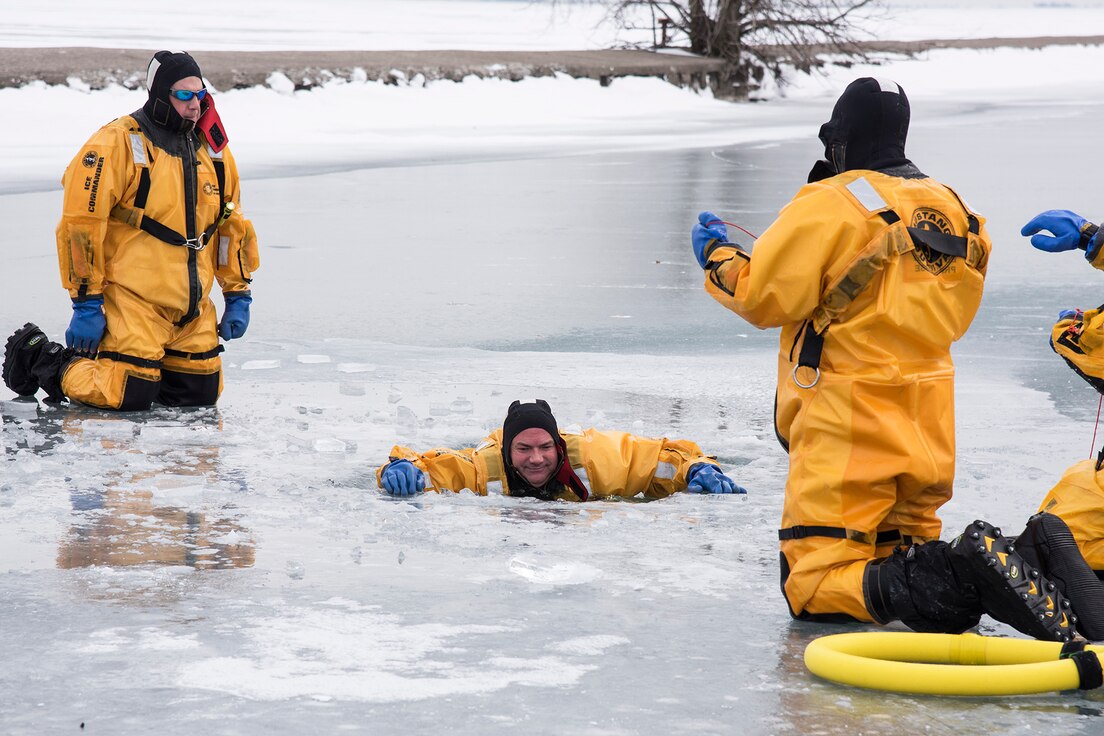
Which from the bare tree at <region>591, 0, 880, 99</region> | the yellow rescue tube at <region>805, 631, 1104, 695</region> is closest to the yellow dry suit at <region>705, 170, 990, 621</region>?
the yellow rescue tube at <region>805, 631, 1104, 695</region>

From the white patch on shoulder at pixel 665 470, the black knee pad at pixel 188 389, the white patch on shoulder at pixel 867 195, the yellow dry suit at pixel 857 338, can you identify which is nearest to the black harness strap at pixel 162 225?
the black knee pad at pixel 188 389

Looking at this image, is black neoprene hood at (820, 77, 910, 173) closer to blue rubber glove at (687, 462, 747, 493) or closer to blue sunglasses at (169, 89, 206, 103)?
blue rubber glove at (687, 462, 747, 493)

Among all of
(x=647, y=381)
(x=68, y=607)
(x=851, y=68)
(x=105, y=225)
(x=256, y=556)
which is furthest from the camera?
(x=851, y=68)

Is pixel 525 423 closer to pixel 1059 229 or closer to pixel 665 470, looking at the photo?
pixel 665 470

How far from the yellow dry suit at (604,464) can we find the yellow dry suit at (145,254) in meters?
1.59

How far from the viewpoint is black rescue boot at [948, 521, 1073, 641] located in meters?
3.20

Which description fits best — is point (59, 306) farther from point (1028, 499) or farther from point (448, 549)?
point (1028, 499)

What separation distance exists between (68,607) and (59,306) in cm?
500

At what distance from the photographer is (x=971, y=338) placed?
7812 mm

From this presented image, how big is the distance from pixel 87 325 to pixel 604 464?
2.40m

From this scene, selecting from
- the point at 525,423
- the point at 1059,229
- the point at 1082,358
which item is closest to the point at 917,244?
the point at 1059,229

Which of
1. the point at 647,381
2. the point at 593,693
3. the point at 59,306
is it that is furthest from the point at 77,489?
the point at 59,306

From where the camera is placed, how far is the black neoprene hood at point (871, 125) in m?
3.59

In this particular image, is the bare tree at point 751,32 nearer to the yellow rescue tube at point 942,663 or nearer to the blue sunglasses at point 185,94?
the blue sunglasses at point 185,94
